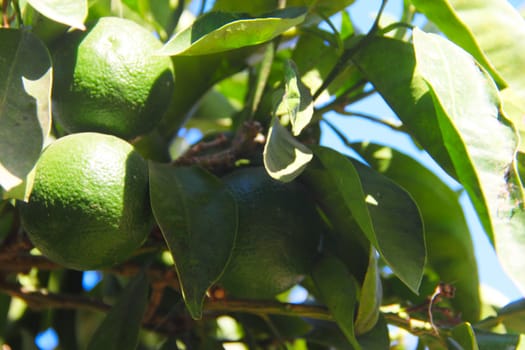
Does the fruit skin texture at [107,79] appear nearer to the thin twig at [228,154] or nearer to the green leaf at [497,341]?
the thin twig at [228,154]

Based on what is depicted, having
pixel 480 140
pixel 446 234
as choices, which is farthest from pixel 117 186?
pixel 446 234

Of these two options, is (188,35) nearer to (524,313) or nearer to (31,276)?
(524,313)

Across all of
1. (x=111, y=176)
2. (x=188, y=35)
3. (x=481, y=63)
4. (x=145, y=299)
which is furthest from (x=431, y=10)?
(x=145, y=299)

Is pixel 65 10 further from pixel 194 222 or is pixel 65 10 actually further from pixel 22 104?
pixel 194 222

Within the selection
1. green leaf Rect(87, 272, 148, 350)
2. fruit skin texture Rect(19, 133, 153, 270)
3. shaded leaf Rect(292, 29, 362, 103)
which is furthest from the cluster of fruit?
shaded leaf Rect(292, 29, 362, 103)

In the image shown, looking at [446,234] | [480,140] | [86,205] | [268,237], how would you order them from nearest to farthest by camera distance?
[480,140], [86,205], [268,237], [446,234]

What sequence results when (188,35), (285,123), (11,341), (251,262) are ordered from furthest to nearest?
(11,341) → (285,123) → (251,262) → (188,35)

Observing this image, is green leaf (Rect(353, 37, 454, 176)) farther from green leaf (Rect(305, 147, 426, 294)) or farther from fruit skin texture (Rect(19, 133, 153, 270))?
fruit skin texture (Rect(19, 133, 153, 270))
